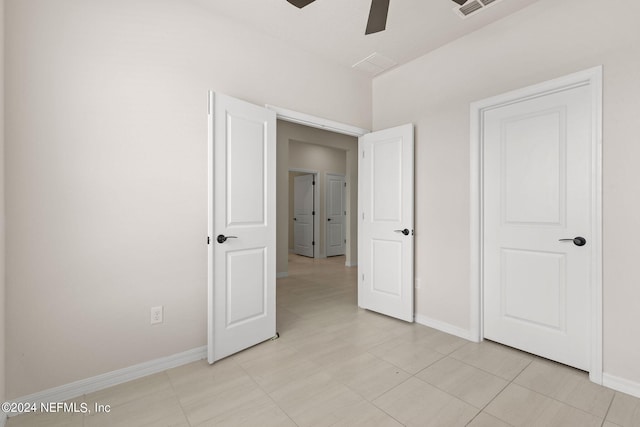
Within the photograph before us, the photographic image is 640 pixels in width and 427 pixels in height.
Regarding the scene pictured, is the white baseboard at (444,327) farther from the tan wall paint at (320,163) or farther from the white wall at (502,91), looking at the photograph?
the tan wall paint at (320,163)

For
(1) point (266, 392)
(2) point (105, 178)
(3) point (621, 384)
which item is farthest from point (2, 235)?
(3) point (621, 384)

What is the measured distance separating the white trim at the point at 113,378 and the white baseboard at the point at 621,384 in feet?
9.45

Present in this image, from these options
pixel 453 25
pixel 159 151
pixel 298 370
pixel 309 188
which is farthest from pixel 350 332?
pixel 309 188

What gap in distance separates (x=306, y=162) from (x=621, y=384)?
6.09 m

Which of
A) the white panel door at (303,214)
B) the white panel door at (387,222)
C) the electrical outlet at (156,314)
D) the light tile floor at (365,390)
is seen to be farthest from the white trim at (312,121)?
the white panel door at (303,214)

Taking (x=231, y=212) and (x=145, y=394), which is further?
(x=231, y=212)

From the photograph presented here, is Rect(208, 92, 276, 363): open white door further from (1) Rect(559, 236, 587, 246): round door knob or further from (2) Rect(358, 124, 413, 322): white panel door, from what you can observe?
(1) Rect(559, 236, 587, 246): round door knob

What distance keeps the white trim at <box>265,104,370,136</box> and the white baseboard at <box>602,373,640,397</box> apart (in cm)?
297

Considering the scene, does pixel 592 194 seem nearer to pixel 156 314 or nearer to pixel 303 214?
pixel 156 314

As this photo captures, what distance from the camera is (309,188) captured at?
7.61m

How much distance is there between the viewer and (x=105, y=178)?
203 centimetres

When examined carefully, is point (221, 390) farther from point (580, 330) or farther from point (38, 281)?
point (580, 330)

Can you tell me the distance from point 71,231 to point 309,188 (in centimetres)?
588

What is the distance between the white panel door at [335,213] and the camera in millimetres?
7637
